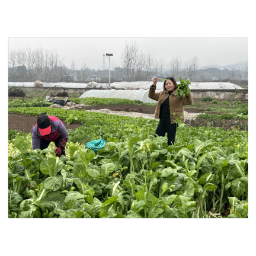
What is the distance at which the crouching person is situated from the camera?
3.35m

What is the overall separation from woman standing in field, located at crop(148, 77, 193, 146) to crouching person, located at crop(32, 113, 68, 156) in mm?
1599

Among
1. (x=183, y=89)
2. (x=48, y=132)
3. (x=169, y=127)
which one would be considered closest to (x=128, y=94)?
(x=169, y=127)

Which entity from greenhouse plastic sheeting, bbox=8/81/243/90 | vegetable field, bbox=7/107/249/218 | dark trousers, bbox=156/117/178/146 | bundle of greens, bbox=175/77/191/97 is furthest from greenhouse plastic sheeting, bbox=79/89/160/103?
vegetable field, bbox=7/107/249/218

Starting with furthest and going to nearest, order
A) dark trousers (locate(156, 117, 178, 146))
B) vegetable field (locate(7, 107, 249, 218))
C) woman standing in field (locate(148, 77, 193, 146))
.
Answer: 1. dark trousers (locate(156, 117, 178, 146))
2. woman standing in field (locate(148, 77, 193, 146))
3. vegetable field (locate(7, 107, 249, 218))

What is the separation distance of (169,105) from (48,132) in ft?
6.68

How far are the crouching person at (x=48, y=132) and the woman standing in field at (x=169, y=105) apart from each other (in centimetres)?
160

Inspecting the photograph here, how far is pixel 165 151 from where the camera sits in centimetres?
298

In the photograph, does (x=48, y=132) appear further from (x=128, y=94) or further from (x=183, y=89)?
(x=128, y=94)

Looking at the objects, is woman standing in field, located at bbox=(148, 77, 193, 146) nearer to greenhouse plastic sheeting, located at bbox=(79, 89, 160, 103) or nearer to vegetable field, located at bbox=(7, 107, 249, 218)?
vegetable field, located at bbox=(7, 107, 249, 218)

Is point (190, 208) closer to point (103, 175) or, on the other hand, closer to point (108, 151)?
point (103, 175)

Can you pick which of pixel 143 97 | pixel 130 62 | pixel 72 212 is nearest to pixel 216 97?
pixel 143 97

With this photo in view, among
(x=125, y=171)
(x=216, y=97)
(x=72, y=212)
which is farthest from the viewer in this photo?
(x=216, y=97)

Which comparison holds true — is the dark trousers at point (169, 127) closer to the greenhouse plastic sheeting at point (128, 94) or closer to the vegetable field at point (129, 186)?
the vegetable field at point (129, 186)
